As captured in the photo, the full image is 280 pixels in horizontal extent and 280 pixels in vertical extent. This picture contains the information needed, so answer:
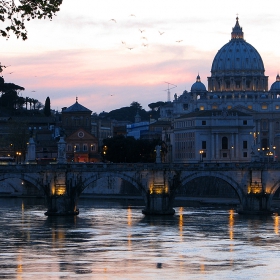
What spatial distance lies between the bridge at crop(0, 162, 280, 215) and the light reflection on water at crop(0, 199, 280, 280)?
168 centimetres

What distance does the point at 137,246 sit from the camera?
6359cm

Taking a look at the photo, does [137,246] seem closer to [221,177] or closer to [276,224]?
[276,224]

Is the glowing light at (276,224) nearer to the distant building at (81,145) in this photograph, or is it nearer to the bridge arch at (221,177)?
the bridge arch at (221,177)

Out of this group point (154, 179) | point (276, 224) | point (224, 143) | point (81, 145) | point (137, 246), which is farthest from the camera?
point (224, 143)

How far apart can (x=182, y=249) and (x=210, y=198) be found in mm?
52130

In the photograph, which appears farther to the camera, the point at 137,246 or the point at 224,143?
the point at 224,143

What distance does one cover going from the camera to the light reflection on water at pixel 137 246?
52.2 meters

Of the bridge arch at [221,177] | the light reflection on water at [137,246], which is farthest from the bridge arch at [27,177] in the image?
the bridge arch at [221,177]

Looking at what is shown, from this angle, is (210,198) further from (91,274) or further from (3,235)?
(91,274)

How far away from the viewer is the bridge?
283ft

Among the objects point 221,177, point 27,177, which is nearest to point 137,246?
point 221,177

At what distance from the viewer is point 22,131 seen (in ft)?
500

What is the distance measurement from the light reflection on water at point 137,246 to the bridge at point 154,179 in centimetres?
168

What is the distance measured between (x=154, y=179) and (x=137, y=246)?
959 inches
